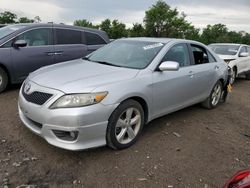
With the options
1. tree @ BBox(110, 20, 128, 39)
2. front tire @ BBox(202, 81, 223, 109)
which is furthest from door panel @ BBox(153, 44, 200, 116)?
tree @ BBox(110, 20, 128, 39)

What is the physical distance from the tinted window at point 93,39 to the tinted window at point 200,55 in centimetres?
313

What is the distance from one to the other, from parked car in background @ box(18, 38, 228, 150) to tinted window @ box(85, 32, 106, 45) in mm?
2612

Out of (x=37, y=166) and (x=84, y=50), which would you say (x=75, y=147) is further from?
(x=84, y=50)

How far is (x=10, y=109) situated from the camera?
5.44 m

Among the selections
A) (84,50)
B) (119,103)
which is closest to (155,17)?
(84,50)

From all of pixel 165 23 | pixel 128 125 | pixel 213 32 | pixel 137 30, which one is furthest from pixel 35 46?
pixel 213 32

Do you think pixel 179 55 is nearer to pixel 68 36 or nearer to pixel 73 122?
pixel 73 122

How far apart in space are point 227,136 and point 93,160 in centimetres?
246

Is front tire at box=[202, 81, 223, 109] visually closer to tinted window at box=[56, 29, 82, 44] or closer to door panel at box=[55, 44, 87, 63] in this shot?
door panel at box=[55, 44, 87, 63]

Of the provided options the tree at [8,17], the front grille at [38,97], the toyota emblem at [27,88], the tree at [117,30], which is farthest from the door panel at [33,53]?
the tree at [117,30]

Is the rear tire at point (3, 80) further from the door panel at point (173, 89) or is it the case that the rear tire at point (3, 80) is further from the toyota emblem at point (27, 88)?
the door panel at point (173, 89)

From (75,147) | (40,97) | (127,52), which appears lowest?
(75,147)

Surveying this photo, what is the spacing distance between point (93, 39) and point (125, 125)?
4.53m

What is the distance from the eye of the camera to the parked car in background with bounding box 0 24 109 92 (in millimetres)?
6375
